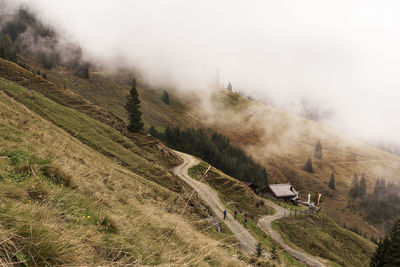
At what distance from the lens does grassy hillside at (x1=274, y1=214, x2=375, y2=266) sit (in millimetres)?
39281

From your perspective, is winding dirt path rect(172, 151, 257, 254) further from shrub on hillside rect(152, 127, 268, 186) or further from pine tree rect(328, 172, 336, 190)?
pine tree rect(328, 172, 336, 190)

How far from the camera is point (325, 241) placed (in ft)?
139

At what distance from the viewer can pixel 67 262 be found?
252cm

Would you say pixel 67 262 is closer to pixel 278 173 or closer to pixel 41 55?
pixel 278 173

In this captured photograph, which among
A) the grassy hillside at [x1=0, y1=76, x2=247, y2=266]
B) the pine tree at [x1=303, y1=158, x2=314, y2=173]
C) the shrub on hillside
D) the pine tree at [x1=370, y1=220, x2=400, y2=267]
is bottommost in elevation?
the shrub on hillside

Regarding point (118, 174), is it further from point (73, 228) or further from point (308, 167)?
point (308, 167)

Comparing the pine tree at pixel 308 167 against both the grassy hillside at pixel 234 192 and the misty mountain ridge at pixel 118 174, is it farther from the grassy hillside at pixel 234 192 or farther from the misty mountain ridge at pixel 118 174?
the grassy hillside at pixel 234 192

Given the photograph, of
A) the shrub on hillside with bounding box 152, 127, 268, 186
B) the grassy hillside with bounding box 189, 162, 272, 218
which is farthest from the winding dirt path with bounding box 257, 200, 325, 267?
the shrub on hillside with bounding box 152, 127, 268, 186

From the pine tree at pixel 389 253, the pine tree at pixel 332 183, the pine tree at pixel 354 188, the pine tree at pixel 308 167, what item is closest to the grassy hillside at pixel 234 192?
the pine tree at pixel 389 253

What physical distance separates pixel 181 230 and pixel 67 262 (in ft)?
14.5

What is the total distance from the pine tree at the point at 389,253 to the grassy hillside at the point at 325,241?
6.82m

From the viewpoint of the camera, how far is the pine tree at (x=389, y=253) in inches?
1158

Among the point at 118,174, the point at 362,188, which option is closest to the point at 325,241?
the point at 118,174

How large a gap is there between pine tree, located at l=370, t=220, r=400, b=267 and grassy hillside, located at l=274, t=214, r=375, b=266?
6.82 metres
